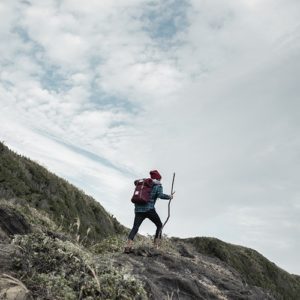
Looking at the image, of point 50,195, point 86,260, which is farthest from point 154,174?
point 50,195

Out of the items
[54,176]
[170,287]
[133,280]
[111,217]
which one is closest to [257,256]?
[111,217]

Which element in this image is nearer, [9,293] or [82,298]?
[9,293]

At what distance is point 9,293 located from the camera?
17.2ft

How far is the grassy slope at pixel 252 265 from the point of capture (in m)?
24.5

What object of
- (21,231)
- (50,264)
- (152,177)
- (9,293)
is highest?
(152,177)

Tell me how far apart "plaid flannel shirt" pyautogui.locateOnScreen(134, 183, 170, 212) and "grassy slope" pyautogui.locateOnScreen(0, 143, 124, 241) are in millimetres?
7208

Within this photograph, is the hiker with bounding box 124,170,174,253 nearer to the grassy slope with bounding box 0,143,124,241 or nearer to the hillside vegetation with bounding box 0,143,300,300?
the hillside vegetation with bounding box 0,143,300,300

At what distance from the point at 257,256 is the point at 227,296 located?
17.4m

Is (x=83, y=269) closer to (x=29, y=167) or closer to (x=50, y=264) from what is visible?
(x=50, y=264)

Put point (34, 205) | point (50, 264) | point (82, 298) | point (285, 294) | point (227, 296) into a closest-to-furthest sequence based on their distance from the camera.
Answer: point (82, 298), point (50, 264), point (227, 296), point (34, 205), point (285, 294)

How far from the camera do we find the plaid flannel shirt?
1255 cm

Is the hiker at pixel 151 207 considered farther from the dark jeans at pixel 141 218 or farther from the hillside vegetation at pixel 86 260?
the hillside vegetation at pixel 86 260

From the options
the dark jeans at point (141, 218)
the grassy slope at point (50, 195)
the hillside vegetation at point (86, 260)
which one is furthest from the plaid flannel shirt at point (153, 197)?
the grassy slope at point (50, 195)

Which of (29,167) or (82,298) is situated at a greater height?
(29,167)
